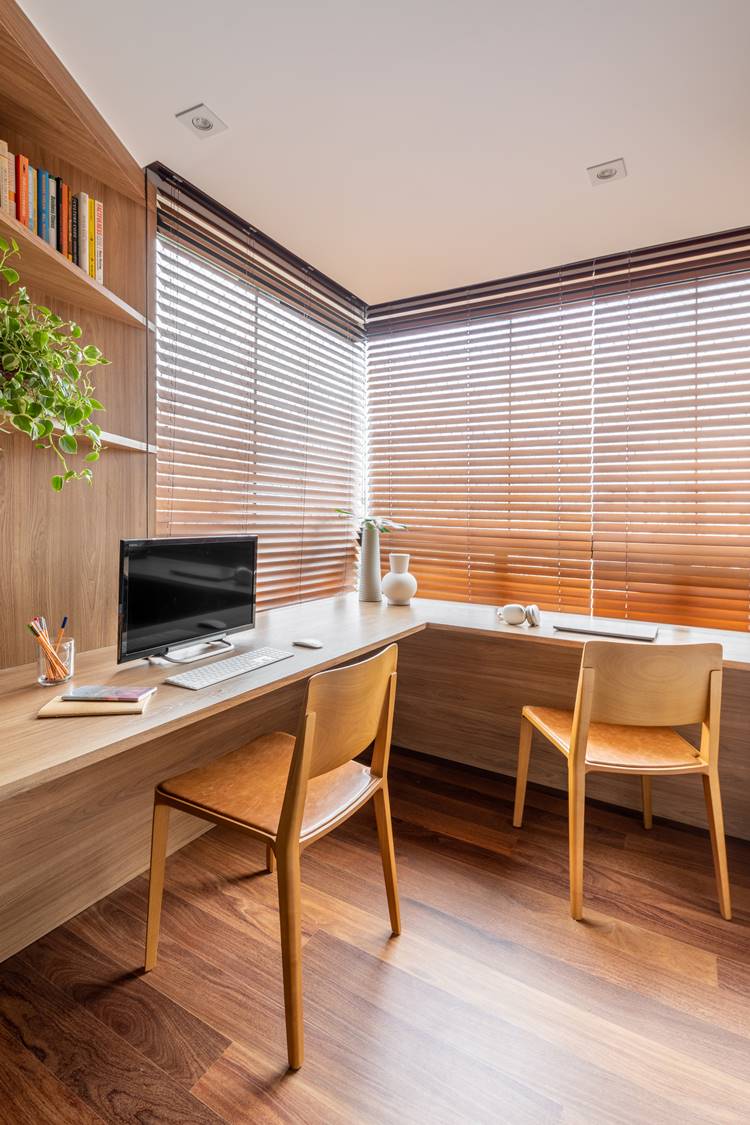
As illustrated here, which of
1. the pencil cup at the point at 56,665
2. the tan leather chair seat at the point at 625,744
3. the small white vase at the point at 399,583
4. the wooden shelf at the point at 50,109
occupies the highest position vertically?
the wooden shelf at the point at 50,109

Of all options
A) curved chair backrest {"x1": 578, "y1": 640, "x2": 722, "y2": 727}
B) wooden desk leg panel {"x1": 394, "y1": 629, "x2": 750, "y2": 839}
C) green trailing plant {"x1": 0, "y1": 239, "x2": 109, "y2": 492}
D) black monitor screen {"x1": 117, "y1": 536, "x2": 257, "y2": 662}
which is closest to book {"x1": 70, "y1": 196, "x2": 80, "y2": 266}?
green trailing plant {"x1": 0, "y1": 239, "x2": 109, "y2": 492}

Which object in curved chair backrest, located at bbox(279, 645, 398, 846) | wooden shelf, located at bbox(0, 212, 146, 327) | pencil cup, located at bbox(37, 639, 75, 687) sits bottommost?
curved chair backrest, located at bbox(279, 645, 398, 846)

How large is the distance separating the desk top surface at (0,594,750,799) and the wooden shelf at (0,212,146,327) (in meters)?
1.02

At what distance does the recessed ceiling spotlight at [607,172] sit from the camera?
1765mm

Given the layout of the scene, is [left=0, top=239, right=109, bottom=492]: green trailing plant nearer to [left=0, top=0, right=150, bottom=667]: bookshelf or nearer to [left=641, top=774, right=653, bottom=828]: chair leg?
[left=0, top=0, right=150, bottom=667]: bookshelf

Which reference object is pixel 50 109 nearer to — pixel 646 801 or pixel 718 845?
pixel 718 845

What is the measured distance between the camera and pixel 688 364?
7.48ft

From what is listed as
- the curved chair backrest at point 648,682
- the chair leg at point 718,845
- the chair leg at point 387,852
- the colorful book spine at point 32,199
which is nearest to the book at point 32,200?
the colorful book spine at point 32,199

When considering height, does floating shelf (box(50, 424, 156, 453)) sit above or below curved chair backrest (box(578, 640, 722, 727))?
above

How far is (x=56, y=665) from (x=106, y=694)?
0.21 metres

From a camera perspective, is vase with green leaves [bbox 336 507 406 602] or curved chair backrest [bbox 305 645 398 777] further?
vase with green leaves [bbox 336 507 406 602]

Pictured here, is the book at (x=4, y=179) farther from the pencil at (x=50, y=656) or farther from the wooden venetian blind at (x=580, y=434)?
the wooden venetian blind at (x=580, y=434)

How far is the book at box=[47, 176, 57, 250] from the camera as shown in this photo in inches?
54.9

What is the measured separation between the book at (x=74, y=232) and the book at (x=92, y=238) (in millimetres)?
42
